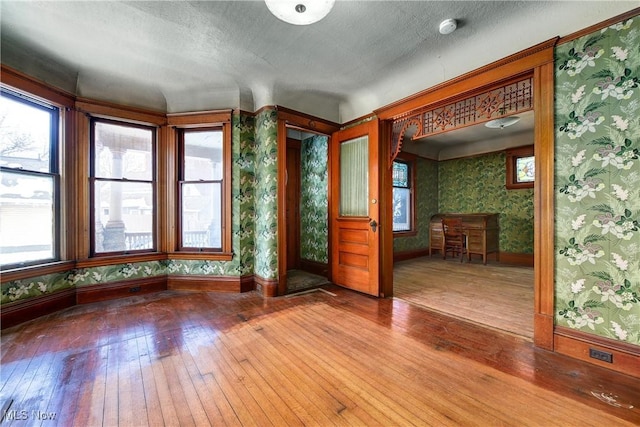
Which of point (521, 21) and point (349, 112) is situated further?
point (349, 112)

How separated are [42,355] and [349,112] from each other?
13.4 feet

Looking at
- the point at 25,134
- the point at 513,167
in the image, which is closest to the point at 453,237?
the point at 513,167

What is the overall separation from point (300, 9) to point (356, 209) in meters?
2.44

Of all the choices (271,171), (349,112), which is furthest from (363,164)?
(271,171)

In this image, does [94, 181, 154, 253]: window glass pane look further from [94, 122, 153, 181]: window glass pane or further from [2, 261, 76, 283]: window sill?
[2, 261, 76, 283]: window sill

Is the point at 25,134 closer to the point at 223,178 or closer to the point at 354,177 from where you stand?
the point at 223,178

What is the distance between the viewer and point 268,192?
11.5 ft

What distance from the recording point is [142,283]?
3.54 meters

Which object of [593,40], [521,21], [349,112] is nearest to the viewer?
[593,40]

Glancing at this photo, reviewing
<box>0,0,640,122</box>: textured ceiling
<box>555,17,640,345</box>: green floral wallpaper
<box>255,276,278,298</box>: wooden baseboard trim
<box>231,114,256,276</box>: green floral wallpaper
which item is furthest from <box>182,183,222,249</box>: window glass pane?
<box>555,17,640,345</box>: green floral wallpaper

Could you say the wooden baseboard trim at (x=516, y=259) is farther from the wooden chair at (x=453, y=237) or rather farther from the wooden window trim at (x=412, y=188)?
the wooden window trim at (x=412, y=188)

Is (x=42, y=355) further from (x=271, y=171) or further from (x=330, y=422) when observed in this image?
(x=271, y=171)

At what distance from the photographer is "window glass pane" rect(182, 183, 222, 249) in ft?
12.4

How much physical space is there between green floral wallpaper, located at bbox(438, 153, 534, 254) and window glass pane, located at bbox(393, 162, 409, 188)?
4.00 feet
